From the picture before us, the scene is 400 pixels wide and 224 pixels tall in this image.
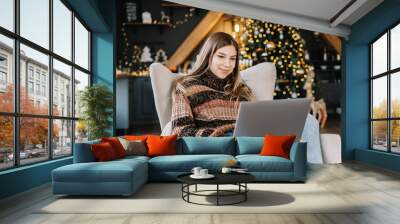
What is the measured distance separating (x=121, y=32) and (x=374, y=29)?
6132 mm

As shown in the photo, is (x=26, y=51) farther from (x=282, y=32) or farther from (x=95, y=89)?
(x=282, y=32)

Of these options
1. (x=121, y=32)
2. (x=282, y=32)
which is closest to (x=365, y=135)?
(x=282, y=32)

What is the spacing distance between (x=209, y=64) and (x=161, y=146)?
1.89 m

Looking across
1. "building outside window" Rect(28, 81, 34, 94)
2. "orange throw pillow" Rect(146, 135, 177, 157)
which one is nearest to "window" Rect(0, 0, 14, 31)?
"building outside window" Rect(28, 81, 34, 94)

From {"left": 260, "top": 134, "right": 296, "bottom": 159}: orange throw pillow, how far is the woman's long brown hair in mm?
1566

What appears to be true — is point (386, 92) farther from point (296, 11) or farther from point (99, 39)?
point (99, 39)

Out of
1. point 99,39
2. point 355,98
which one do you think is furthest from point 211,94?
point 355,98

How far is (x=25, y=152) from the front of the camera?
5094 mm

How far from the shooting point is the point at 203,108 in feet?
22.1

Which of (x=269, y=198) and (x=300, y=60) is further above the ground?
(x=300, y=60)

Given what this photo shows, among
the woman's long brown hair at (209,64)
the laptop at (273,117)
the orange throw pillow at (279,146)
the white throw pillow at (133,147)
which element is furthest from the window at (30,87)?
the orange throw pillow at (279,146)

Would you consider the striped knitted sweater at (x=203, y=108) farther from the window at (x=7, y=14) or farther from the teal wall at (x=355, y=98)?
the teal wall at (x=355, y=98)

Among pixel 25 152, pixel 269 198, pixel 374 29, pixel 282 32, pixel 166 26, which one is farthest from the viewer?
pixel 166 26

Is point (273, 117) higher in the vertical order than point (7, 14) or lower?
lower
